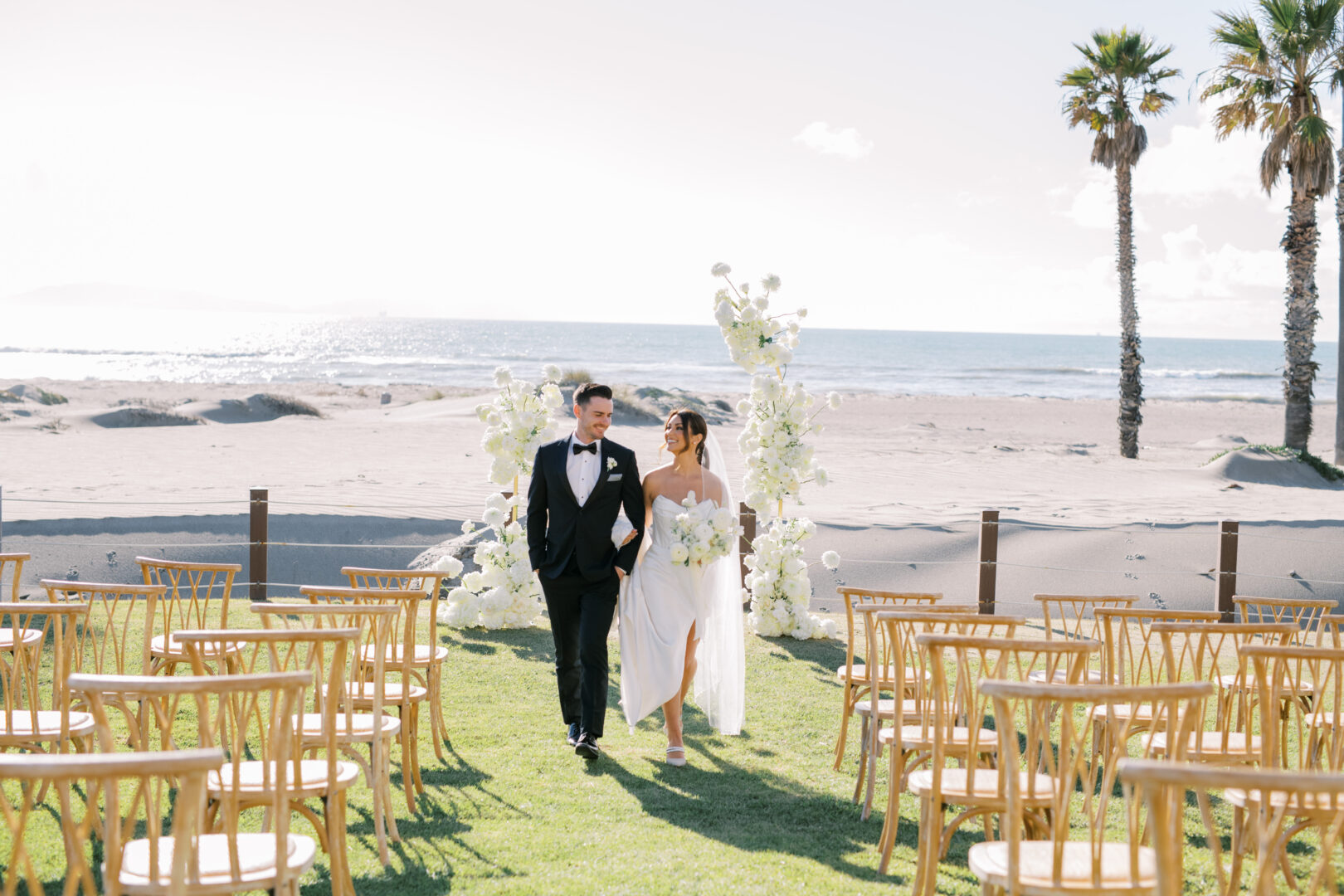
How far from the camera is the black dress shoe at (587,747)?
5.62m

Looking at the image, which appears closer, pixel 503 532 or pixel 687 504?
pixel 687 504

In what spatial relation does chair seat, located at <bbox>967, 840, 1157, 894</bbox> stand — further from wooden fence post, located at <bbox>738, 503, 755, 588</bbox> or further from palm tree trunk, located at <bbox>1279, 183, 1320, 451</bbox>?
palm tree trunk, located at <bbox>1279, 183, 1320, 451</bbox>

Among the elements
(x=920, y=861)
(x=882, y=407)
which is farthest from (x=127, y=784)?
(x=882, y=407)

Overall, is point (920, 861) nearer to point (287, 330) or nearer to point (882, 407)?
point (882, 407)

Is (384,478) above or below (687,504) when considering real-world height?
below

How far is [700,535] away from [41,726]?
2941 mm

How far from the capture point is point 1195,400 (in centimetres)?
4809

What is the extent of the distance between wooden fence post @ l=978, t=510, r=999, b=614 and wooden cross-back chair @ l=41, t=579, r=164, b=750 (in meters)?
6.82

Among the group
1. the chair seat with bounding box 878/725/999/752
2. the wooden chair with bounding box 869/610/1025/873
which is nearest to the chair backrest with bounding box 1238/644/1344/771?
the wooden chair with bounding box 869/610/1025/873

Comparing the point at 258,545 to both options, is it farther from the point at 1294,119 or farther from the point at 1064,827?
the point at 1294,119

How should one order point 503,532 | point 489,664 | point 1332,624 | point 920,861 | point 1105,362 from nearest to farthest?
point 920,861, point 1332,624, point 489,664, point 503,532, point 1105,362

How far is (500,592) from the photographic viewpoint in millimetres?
9055

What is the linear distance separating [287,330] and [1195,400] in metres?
114

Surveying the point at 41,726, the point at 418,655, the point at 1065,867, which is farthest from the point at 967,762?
the point at 41,726
